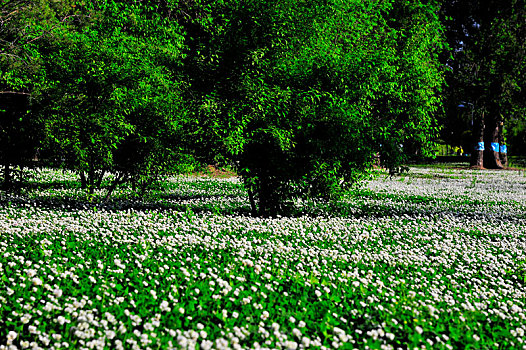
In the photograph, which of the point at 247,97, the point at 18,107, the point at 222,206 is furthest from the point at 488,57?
the point at 18,107

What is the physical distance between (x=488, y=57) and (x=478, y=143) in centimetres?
773

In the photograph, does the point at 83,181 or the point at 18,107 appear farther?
the point at 83,181

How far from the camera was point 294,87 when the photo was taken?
9977 mm

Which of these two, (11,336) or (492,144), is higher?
(492,144)

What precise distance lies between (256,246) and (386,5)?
23.8ft

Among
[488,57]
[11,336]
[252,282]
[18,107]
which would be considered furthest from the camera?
[488,57]

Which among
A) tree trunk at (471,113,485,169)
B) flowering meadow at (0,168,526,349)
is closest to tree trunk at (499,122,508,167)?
tree trunk at (471,113,485,169)

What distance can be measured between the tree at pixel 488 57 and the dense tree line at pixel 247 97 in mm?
21801

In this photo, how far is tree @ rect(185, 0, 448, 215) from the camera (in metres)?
9.52

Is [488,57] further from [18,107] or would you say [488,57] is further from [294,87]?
[18,107]

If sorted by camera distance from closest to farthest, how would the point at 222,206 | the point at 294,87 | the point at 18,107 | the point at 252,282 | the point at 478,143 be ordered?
the point at 252,282
the point at 294,87
the point at 222,206
the point at 18,107
the point at 478,143

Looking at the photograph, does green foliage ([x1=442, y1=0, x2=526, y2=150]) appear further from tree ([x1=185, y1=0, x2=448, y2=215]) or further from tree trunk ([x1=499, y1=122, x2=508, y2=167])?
tree ([x1=185, y1=0, x2=448, y2=215])

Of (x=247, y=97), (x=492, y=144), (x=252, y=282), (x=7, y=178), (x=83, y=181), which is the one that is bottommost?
(x=252, y=282)

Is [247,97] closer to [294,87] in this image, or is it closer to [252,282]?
[294,87]
